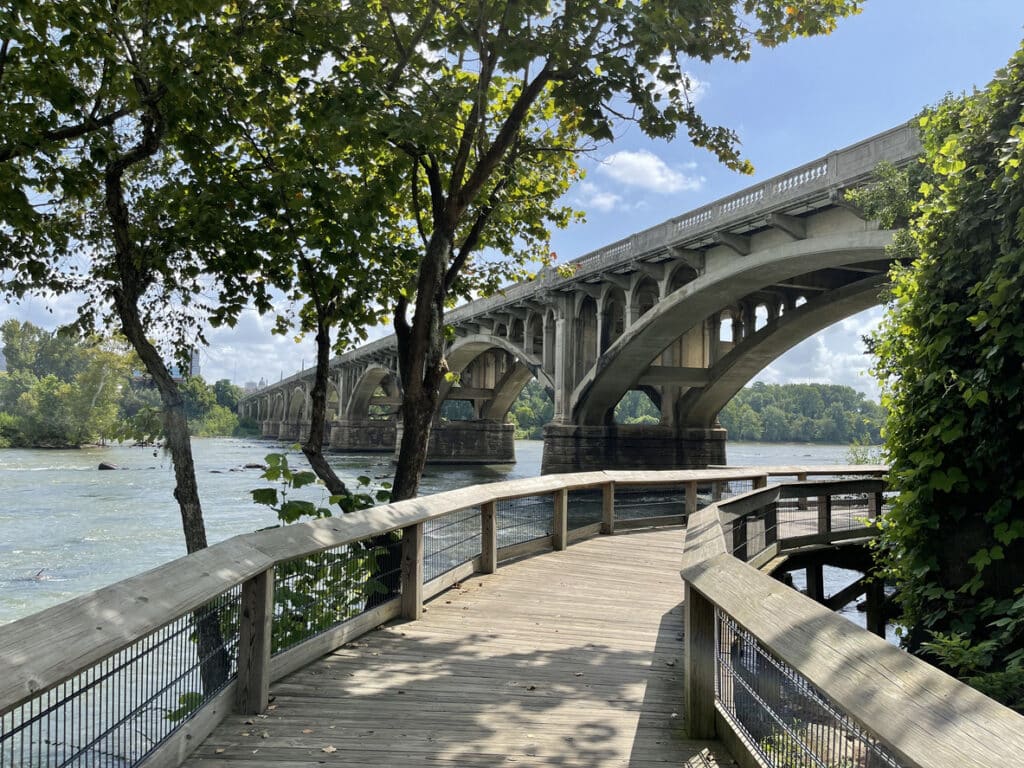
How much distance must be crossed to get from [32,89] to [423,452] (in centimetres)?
397

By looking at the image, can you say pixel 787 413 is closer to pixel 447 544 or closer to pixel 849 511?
pixel 849 511

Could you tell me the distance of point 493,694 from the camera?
4176 millimetres

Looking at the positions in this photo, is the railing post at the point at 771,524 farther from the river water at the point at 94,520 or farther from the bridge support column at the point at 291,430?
the bridge support column at the point at 291,430

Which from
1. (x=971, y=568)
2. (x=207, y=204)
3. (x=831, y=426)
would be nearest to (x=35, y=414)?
(x=207, y=204)

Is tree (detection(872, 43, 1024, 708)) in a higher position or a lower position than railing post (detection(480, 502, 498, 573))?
higher

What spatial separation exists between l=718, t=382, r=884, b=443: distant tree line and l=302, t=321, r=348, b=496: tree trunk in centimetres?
10459

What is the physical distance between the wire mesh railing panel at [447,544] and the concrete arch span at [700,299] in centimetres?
1451

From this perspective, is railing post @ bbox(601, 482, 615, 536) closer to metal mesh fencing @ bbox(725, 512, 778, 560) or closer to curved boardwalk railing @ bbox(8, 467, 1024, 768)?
metal mesh fencing @ bbox(725, 512, 778, 560)

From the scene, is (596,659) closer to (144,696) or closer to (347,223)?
(144,696)

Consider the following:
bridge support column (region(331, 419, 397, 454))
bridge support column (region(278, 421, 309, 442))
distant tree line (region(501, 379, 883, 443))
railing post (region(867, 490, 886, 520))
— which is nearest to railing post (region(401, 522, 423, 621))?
railing post (region(867, 490, 886, 520))

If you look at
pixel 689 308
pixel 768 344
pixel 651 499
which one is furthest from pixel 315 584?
pixel 768 344

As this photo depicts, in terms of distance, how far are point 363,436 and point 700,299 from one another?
50.1 m

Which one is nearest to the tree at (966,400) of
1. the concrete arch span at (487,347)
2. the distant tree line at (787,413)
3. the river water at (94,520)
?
the river water at (94,520)

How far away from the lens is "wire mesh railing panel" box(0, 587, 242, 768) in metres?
2.57
